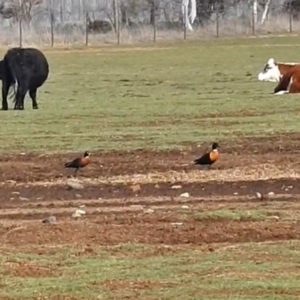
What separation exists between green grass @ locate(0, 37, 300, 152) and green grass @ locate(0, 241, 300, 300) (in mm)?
8683

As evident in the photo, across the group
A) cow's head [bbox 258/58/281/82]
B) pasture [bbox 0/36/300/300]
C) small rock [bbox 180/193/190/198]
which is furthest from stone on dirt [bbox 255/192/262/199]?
cow's head [bbox 258/58/281/82]

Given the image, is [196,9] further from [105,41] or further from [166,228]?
[166,228]

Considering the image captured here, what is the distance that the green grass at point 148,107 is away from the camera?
1936 cm

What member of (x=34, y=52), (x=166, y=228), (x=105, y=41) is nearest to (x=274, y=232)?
(x=166, y=228)

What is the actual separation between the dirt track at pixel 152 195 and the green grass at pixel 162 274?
77cm

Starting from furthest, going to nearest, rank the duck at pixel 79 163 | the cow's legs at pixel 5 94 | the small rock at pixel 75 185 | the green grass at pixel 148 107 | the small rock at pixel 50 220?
the cow's legs at pixel 5 94, the green grass at pixel 148 107, the duck at pixel 79 163, the small rock at pixel 75 185, the small rock at pixel 50 220

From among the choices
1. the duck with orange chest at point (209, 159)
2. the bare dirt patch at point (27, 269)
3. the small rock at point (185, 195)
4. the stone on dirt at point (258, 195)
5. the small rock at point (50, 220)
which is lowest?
the small rock at point (185, 195)

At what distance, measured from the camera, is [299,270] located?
27.9ft

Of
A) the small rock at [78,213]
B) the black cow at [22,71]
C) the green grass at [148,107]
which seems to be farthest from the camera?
the black cow at [22,71]

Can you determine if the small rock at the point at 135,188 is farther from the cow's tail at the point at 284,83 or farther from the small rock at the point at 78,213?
the cow's tail at the point at 284,83

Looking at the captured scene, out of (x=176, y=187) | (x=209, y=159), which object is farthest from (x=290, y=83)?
(x=176, y=187)

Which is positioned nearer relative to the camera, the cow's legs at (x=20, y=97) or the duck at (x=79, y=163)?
the duck at (x=79, y=163)

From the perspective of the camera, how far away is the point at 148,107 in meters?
24.9

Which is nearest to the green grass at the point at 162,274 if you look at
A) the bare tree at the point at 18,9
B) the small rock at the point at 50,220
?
the small rock at the point at 50,220
